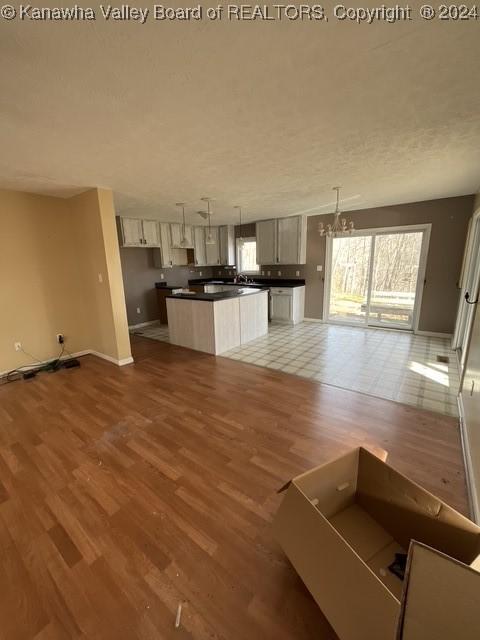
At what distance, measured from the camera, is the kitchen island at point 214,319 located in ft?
13.8

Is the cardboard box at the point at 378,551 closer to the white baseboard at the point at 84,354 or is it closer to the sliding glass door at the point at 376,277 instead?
the white baseboard at the point at 84,354

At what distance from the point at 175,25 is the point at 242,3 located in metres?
0.28

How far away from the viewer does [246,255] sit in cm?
711

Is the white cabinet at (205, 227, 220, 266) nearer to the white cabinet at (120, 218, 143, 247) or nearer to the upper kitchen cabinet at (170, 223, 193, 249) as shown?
the upper kitchen cabinet at (170, 223, 193, 249)

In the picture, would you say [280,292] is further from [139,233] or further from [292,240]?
A: [139,233]

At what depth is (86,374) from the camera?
3.59m

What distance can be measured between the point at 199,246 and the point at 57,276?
358cm

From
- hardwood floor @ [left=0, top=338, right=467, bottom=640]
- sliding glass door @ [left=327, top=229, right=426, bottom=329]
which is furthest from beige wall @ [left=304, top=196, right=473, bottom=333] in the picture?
hardwood floor @ [left=0, top=338, right=467, bottom=640]

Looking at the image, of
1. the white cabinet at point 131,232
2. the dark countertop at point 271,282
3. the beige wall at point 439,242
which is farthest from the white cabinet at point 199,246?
the beige wall at point 439,242

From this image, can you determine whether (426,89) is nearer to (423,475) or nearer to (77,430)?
(423,475)

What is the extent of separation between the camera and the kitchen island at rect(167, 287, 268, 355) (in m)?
4.20

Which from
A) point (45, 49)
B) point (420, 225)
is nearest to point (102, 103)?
point (45, 49)

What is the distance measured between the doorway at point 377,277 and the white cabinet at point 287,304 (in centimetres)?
57

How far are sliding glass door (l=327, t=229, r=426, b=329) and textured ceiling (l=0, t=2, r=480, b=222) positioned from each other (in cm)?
194
